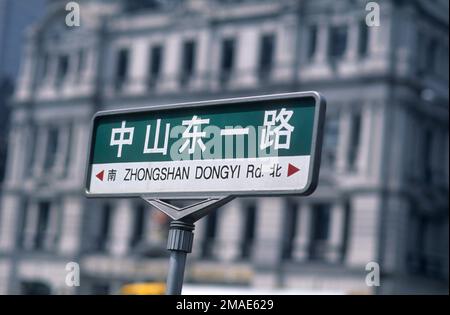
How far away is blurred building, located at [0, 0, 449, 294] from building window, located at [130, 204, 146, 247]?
5cm

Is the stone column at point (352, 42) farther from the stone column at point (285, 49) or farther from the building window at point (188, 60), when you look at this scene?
the building window at point (188, 60)

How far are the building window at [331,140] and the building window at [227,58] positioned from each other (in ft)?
15.1

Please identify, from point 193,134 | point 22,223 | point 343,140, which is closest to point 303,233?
point 343,140

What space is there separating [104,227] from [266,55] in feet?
28.9

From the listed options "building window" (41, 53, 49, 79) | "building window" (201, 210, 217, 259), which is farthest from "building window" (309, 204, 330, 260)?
"building window" (41, 53, 49, 79)

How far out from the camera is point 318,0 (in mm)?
30422

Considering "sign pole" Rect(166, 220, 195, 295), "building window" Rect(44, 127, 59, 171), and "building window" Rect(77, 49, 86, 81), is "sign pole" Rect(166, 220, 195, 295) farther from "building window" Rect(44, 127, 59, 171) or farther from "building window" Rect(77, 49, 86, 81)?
"building window" Rect(77, 49, 86, 81)

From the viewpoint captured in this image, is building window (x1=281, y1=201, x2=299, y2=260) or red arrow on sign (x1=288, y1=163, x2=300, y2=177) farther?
building window (x1=281, y1=201, x2=299, y2=260)

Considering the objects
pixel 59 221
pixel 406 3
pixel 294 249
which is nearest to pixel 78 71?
pixel 59 221

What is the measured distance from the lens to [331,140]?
2986 cm

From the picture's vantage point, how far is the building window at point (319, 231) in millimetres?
29584

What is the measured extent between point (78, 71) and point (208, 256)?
8.64 meters

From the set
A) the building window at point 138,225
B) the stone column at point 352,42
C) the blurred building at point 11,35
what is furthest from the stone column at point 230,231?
the blurred building at point 11,35

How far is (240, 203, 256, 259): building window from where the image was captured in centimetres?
3141
